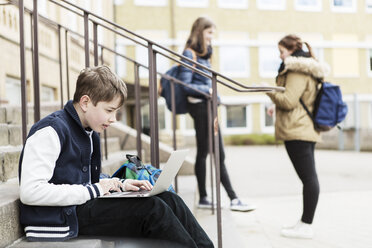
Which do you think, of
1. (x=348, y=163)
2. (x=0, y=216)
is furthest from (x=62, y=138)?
(x=348, y=163)

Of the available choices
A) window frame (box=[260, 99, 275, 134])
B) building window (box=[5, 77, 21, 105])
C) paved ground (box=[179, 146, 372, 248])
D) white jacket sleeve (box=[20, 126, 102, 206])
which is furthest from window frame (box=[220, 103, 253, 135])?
white jacket sleeve (box=[20, 126, 102, 206])

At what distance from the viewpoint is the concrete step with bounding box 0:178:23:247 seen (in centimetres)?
170

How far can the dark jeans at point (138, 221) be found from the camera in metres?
1.78

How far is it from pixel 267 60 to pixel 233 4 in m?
2.97

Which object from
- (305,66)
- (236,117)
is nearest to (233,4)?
(236,117)

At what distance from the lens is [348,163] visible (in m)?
9.45

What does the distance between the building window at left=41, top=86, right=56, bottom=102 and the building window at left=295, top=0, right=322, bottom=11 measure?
14.8 m

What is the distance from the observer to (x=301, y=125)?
3309mm

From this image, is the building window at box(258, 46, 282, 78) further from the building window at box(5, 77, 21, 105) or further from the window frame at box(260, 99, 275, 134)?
the building window at box(5, 77, 21, 105)

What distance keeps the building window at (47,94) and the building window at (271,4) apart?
13.5m

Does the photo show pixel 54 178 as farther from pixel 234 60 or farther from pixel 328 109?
pixel 234 60

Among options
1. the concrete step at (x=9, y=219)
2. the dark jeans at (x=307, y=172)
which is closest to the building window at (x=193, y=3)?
the dark jeans at (x=307, y=172)

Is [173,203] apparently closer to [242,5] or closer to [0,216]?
[0,216]

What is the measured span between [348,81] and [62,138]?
20.9 meters
